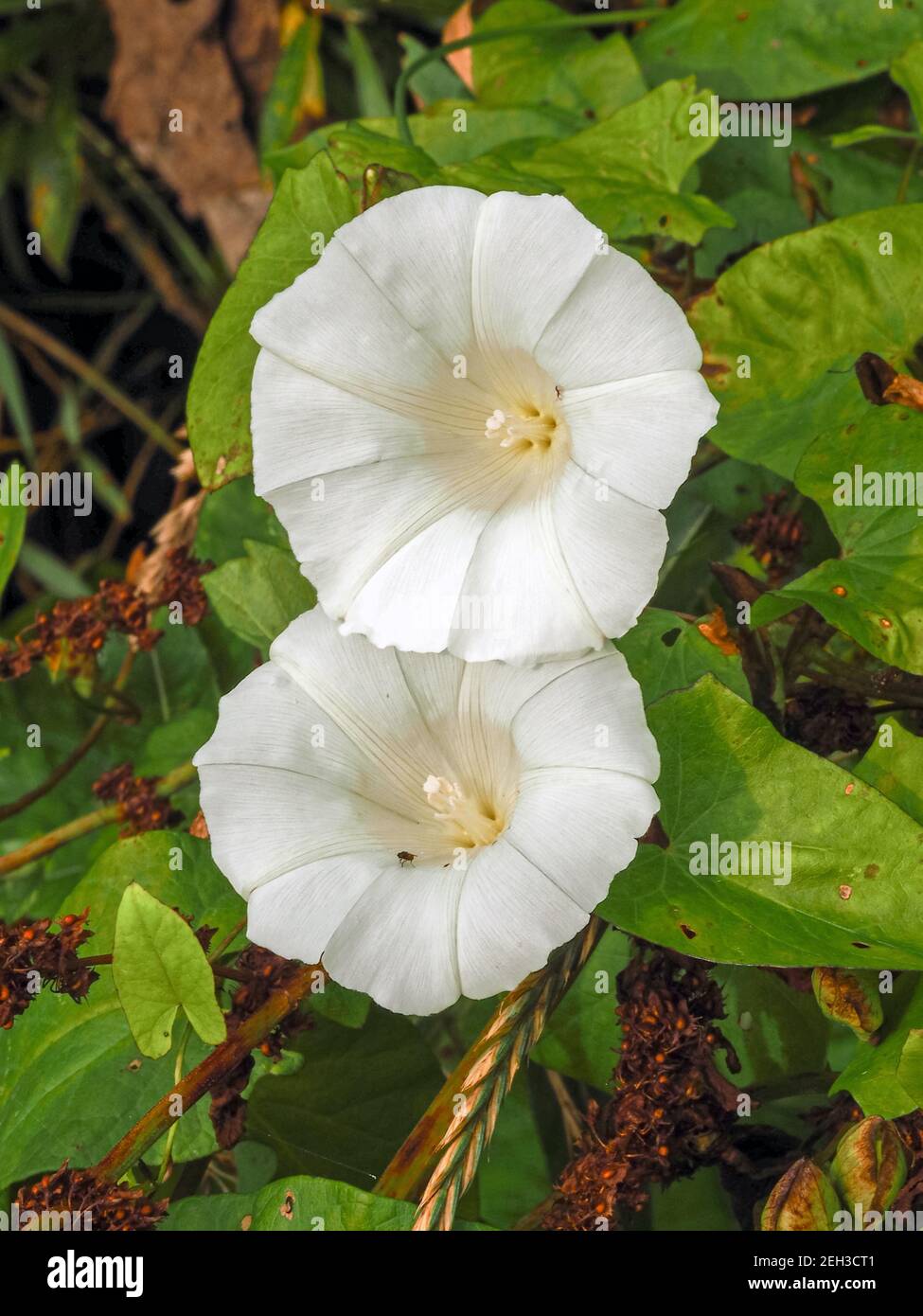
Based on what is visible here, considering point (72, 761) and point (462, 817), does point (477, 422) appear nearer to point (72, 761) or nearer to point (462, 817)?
point (462, 817)

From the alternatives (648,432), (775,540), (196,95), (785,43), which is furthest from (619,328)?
(196,95)

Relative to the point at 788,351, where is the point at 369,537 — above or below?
below

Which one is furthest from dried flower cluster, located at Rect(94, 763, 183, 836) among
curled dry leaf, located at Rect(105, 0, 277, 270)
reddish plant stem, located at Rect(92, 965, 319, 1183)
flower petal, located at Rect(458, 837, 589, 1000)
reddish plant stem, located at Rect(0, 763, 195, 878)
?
curled dry leaf, located at Rect(105, 0, 277, 270)

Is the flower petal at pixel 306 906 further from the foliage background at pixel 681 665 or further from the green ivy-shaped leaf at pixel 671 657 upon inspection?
the green ivy-shaped leaf at pixel 671 657

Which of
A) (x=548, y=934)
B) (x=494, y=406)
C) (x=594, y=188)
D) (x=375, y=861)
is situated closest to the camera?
(x=548, y=934)

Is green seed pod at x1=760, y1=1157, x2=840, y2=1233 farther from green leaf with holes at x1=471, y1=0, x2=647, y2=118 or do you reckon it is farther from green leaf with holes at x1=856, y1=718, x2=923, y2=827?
green leaf with holes at x1=471, y1=0, x2=647, y2=118
